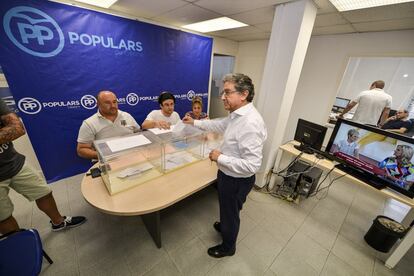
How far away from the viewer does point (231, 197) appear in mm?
1377

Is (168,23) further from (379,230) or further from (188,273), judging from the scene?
(379,230)

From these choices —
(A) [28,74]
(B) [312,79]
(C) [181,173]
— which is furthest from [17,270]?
(B) [312,79]

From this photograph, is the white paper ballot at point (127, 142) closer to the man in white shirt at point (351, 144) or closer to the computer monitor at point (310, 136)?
the computer monitor at point (310, 136)

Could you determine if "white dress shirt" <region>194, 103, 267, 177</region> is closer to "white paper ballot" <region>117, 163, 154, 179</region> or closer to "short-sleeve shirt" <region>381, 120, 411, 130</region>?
"white paper ballot" <region>117, 163, 154, 179</region>

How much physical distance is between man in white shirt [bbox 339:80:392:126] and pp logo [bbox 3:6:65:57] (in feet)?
17.6

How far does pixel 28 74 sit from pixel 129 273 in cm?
264

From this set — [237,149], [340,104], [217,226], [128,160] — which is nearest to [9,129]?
[128,160]

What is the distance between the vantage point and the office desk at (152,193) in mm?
1214

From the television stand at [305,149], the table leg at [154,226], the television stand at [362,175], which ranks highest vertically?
the television stand at [305,149]

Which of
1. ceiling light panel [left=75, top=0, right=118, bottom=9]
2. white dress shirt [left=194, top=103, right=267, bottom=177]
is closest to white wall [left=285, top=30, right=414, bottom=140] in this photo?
white dress shirt [left=194, top=103, right=267, bottom=177]

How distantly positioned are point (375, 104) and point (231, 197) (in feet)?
12.7

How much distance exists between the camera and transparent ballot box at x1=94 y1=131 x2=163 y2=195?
1318 millimetres

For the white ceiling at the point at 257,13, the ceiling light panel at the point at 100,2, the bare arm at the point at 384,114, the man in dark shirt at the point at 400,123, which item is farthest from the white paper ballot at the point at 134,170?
the bare arm at the point at 384,114

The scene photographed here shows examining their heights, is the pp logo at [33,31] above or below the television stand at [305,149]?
above
